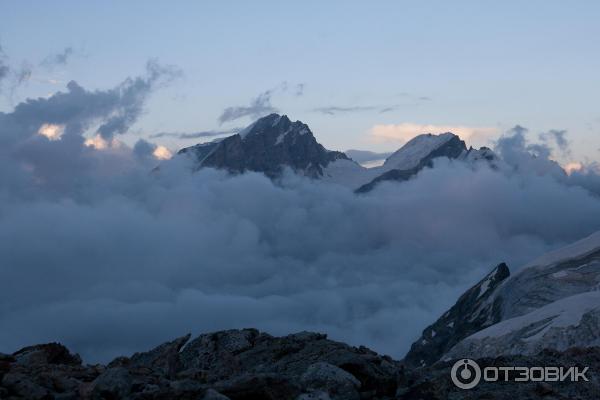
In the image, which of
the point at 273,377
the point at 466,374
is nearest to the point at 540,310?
the point at 466,374

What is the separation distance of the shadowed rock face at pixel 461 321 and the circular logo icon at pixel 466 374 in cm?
12354

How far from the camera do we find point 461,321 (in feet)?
554

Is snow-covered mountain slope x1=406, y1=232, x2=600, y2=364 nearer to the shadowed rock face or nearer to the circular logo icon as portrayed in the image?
the shadowed rock face

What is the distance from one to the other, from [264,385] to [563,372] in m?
11.8

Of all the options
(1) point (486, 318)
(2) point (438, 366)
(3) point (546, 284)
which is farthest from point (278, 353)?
(1) point (486, 318)

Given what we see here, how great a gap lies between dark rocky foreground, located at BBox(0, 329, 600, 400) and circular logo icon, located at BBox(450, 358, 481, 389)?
0.28 meters

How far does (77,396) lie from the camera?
24125 mm

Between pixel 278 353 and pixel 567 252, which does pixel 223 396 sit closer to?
pixel 278 353
